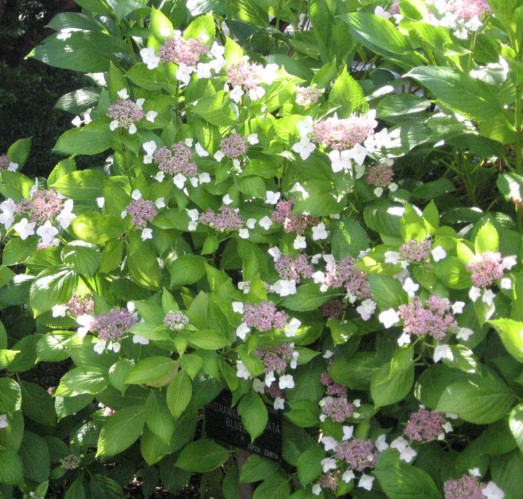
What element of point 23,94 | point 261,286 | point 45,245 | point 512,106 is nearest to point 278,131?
point 261,286

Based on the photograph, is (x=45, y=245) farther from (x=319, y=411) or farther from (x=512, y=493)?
(x=512, y=493)

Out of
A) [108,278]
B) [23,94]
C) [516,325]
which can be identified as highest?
[516,325]

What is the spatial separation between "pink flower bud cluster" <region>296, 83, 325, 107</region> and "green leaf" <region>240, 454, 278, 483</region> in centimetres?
80

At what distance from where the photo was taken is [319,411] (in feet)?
5.10

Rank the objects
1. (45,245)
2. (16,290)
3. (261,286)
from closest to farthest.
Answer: (261,286) → (45,245) → (16,290)

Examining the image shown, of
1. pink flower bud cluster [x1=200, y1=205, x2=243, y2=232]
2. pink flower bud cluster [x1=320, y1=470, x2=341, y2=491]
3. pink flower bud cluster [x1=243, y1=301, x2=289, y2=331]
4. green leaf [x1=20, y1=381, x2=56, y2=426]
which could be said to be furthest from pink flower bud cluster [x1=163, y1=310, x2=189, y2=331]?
green leaf [x1=20, y1=381, x2=56, y2=426]

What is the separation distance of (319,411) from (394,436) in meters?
0.16

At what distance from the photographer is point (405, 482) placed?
1.36 m

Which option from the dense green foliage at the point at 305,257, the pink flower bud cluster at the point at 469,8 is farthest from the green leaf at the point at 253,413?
the pink flower bud cluster at the point at 469,8

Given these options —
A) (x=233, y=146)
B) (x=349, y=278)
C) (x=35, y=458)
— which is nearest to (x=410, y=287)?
(x=349, y=278)

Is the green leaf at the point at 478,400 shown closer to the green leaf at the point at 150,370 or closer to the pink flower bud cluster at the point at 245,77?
the green leaf at the point at 150,370

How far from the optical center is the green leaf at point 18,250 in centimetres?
161

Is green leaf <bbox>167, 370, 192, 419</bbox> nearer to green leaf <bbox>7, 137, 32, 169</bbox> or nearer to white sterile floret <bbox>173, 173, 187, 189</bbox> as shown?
white sterile floret <bbox>173, 173, 187, 189</bbox>

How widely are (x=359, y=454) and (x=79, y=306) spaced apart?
2.20 feet
